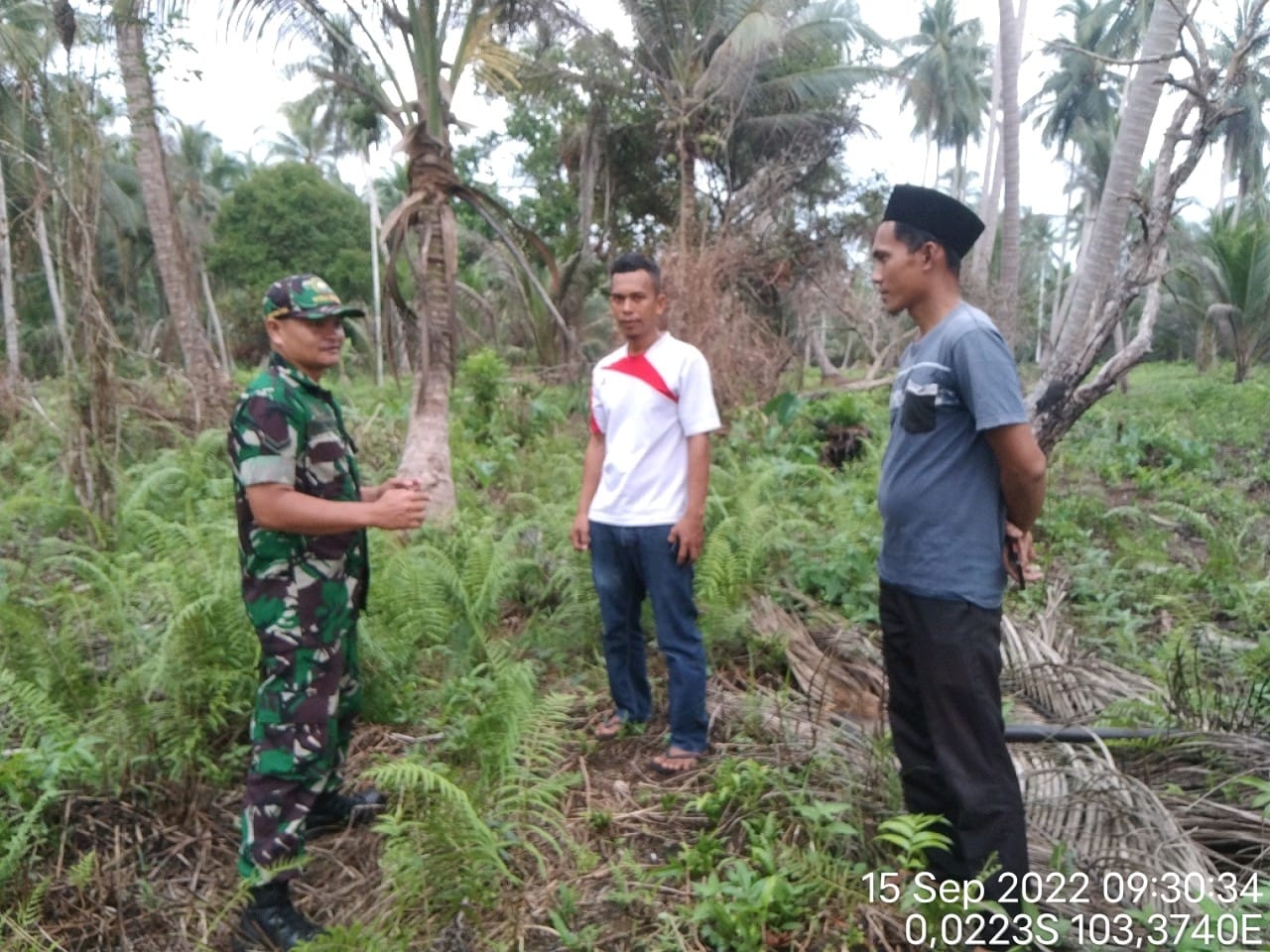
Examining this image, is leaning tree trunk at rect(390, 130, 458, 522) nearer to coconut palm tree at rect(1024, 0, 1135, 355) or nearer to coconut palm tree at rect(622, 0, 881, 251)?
coconut palm tree at rect(622, 0, 881, 251)

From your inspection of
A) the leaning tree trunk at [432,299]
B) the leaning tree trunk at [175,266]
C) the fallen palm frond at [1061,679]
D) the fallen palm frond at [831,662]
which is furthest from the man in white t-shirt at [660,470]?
the leaning tree trunk at [175,266]

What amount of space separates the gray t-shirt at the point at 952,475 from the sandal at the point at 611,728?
1.51 m

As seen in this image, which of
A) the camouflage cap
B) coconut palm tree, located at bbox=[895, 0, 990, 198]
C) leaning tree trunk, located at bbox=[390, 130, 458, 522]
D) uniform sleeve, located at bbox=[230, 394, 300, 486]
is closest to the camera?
uniform sleeve, located at bbox=[230, 394, 300, 486]

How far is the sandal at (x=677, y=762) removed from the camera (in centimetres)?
321

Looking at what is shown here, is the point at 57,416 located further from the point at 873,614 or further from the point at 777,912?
the point at 777,912

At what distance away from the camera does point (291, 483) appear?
2451 mm

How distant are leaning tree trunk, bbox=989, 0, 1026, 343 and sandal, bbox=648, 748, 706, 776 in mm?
11233

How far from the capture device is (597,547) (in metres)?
3.27

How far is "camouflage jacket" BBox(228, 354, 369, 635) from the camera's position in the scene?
244 centimetres

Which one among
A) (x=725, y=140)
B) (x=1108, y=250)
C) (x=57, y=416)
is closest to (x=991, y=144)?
(x=725, y=140)

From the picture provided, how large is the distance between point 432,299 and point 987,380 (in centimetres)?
524

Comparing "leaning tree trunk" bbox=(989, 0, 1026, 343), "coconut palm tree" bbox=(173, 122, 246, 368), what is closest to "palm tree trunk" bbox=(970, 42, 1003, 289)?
"leaning tree trunk" bbox=(989, 0, 1026, 343)

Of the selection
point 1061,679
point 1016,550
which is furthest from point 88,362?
point 1061,679

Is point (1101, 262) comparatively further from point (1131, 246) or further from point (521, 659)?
point (521, 659)
